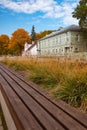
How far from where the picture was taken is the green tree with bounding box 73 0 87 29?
3989 cm

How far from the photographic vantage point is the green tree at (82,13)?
1571 inches

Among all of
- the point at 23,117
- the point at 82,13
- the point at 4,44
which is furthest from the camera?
the point at 4,44

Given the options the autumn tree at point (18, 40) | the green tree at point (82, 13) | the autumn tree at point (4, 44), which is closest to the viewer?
the green tree at point (82, 13)

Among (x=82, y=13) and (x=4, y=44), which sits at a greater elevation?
(x=82, y=13)

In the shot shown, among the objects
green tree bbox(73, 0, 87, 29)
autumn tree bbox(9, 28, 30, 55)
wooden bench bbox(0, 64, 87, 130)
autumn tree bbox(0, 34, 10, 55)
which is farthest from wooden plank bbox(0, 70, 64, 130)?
autumn tree bbox(0, 34, 10, 55)

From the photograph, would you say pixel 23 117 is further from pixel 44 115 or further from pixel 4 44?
pixel 4 44

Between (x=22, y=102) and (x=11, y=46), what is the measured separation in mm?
75600

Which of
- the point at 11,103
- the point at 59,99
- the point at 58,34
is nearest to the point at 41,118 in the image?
the point at 11,103

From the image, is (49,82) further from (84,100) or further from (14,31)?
(14,31)

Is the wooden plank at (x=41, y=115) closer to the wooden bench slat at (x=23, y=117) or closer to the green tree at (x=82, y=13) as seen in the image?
the wooden bench slat at (x=23, y=117)

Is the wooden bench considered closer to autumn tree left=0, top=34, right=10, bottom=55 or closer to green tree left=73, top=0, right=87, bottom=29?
green tree left=73, top=0, right=87, bottom=29

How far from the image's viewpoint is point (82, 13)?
39969mm

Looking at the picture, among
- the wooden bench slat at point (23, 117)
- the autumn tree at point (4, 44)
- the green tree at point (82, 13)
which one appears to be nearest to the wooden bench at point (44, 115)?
the wooden bench slat at point (23, 117)

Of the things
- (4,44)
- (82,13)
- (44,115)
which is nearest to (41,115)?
(44,115)
